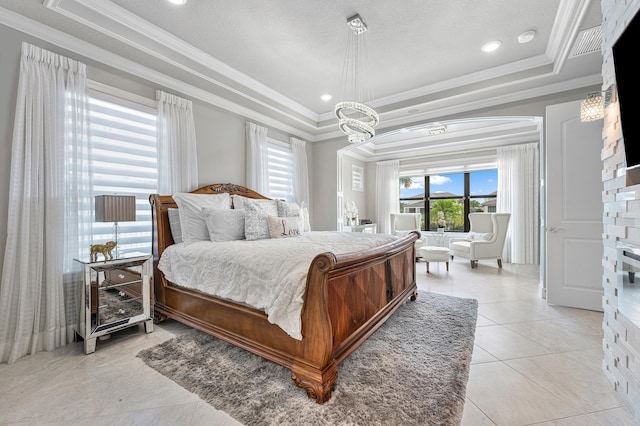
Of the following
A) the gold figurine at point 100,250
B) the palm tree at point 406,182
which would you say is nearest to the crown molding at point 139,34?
the gold figurine at point 100,250

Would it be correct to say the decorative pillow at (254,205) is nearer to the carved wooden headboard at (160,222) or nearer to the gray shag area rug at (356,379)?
the carved wooden headboard at (160,222)

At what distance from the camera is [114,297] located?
240cm

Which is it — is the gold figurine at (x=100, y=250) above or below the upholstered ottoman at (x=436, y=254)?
above

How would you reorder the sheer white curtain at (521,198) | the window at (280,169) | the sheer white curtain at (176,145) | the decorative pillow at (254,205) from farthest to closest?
the sheer white curtain at (521,198) → the window at (280,169) → the decorative pillow at (254,205) → the sheer white curtain at (176,145)

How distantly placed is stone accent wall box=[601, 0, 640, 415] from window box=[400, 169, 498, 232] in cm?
529

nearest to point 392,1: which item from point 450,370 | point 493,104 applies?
point 493,104

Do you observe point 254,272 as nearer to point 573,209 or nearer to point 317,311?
point 317,311

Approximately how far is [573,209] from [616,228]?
5.66ft

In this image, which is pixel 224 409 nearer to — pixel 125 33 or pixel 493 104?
pixel 125 33

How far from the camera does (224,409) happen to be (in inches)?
61.3

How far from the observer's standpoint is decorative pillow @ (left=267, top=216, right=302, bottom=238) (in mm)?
3135

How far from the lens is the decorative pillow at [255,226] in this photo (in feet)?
9.74

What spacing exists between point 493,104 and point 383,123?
A: 159 centimetres

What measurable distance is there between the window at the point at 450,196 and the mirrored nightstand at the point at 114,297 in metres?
6.72
